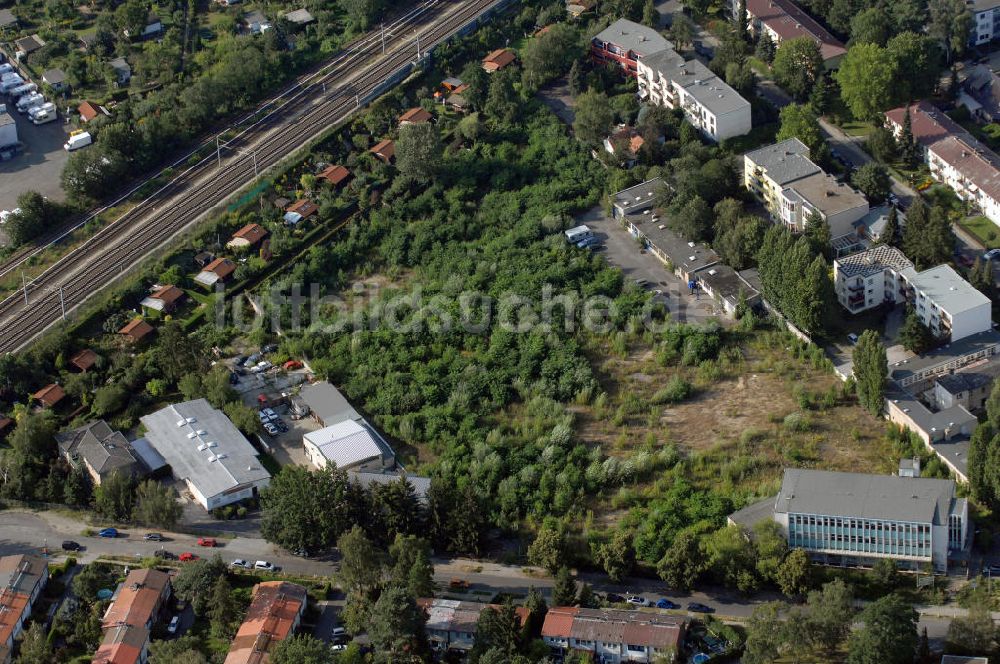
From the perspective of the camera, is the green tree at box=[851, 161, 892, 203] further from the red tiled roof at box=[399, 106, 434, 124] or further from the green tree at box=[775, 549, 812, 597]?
the red tiled roof at box=[399, 106, 434, 124]

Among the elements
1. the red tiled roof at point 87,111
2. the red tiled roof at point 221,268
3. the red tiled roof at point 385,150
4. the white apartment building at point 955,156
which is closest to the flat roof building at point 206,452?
the red tiled roof at point 221,268

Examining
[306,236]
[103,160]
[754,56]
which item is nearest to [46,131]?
[103,160]

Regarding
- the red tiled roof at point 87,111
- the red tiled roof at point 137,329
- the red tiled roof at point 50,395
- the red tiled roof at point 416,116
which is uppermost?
the red tiled roof at point 87,111

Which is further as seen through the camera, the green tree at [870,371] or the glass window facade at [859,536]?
the green tree at [870,371]

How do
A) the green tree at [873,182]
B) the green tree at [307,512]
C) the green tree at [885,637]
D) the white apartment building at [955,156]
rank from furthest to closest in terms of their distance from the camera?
the green tree at [873,182] → the white apartment building at [955,156] → the green tree at [307,512] → the green tree at [885,637]

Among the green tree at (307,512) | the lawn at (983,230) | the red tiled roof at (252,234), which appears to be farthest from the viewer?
the red tiled roof at (252,234)

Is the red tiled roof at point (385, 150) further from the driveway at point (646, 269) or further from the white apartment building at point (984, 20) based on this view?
the white apartment building at point (984, 20)

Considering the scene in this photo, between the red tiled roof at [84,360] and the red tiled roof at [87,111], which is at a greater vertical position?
the red tiled roof at [87,111]
